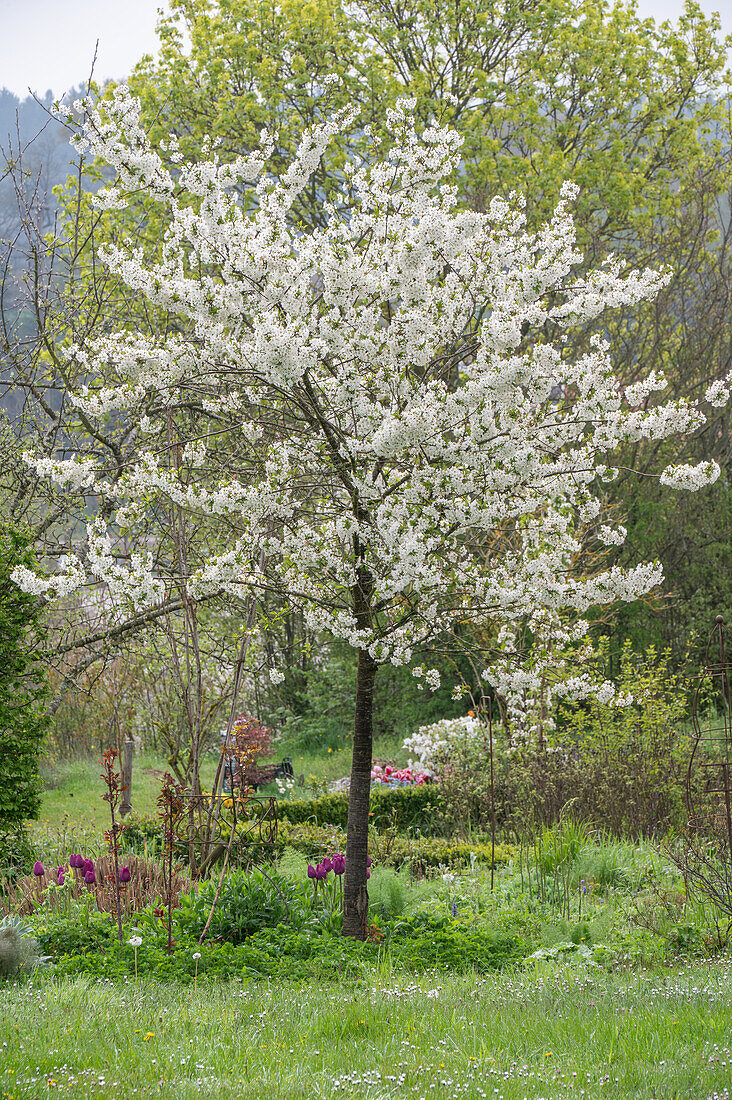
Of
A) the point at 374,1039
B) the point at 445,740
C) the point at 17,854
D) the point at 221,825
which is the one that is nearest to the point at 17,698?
the point at 17,854

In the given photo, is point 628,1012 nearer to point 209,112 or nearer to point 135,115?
point 135,115

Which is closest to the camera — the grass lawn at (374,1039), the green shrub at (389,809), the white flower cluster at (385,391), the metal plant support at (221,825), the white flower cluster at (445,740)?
the grass lawn at (374,1039)

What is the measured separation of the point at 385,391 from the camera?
204 inches

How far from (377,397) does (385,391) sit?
0.62 feet

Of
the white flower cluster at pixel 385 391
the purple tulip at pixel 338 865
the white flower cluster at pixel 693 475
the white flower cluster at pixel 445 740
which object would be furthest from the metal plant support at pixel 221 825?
the white flower cluster at pixel 693 475

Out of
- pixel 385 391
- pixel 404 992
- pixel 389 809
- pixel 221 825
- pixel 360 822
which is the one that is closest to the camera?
pixel 404 992

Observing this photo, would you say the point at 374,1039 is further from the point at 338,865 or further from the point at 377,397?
the point at 377,397

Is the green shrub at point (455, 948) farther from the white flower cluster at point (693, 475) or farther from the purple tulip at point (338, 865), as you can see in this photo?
the white flower cluster at point (693, 475)

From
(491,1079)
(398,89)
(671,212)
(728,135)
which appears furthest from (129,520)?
(728,135)

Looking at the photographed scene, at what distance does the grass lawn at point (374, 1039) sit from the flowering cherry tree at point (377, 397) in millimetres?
1519

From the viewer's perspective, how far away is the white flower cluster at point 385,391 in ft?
15.1

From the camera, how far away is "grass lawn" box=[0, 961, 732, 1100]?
9.49 feet

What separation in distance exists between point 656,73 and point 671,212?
238 cm

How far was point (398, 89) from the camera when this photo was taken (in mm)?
12797
